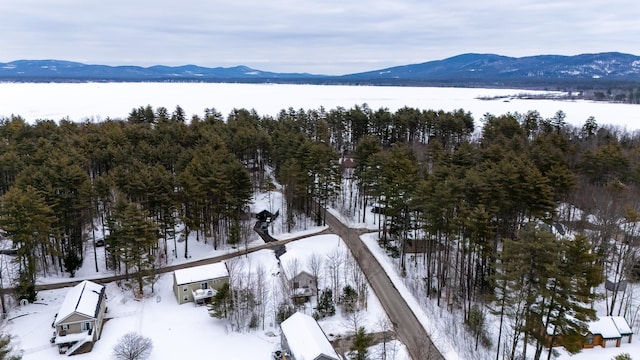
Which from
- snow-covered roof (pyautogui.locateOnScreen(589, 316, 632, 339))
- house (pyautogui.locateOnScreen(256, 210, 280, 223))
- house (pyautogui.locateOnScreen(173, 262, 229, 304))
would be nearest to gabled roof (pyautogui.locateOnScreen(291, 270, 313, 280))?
house (pyautogui.locateOnScreen(173, 262, 229, 304))

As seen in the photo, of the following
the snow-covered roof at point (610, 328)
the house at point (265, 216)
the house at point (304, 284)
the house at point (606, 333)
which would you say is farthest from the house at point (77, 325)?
the snow-covered roof at point (610, 328)

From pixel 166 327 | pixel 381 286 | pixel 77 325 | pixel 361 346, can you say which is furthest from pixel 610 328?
pixel 77 325

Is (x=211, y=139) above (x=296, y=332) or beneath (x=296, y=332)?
above

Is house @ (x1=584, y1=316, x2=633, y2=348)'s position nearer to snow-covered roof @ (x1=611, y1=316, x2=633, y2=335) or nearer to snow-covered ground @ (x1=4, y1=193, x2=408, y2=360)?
snow-covered roof @ (x1=611, y1=316, x2=633, y2=335)

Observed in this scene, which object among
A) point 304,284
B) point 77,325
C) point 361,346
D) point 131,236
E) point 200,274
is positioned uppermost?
point 131,236

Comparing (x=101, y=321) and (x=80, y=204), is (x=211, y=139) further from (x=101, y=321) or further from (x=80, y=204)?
(x=101, y=321)

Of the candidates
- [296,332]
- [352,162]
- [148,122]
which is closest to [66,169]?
[296,332]

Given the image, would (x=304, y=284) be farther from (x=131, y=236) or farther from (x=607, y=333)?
(x=607, y=333)
